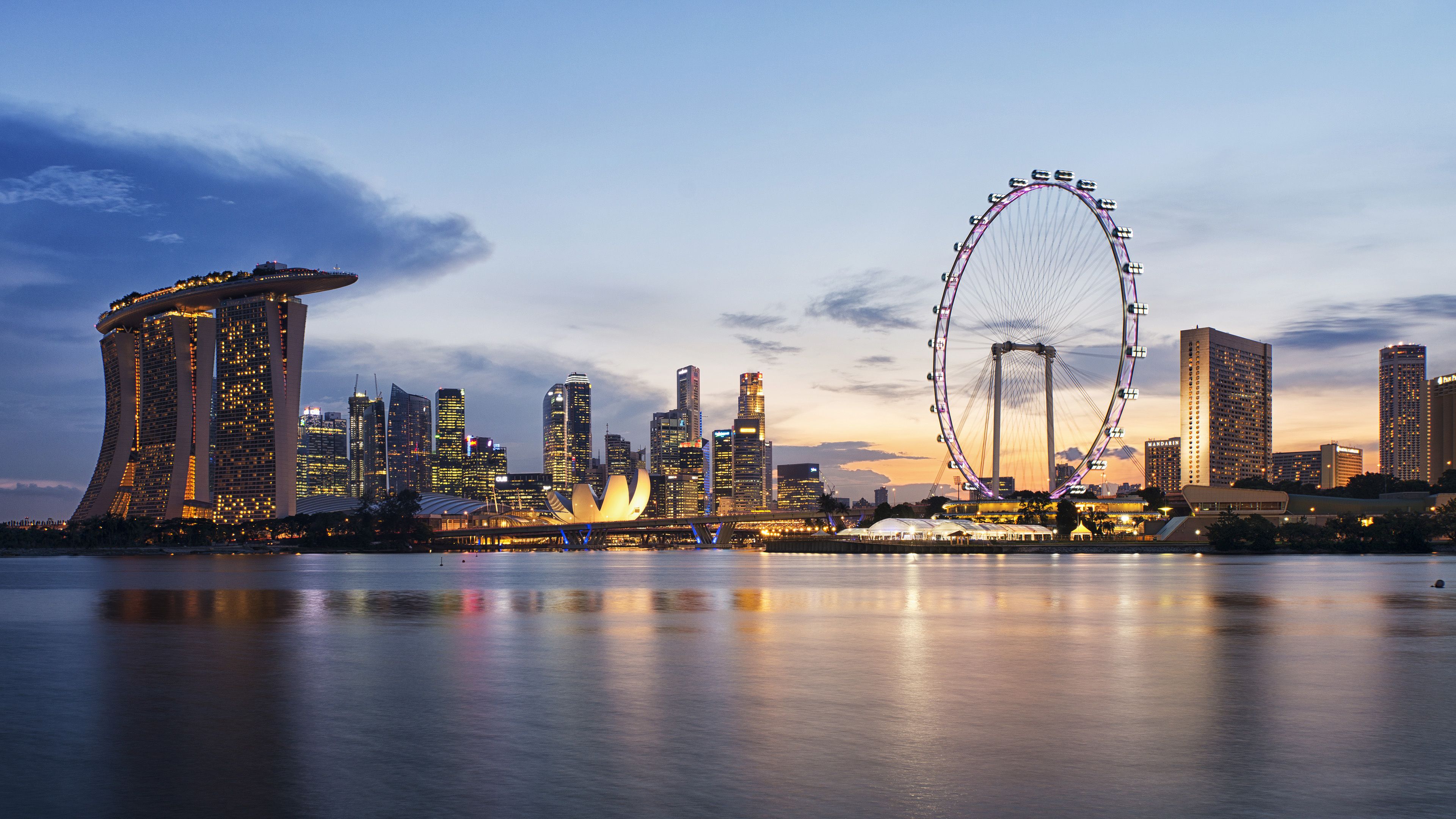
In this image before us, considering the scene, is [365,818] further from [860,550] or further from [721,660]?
[860,550]

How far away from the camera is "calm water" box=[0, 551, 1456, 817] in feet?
53.2

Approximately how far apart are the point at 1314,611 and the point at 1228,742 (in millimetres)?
35102

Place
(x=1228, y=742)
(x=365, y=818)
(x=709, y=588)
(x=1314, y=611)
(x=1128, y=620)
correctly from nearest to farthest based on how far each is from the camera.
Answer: (x=365, y=818) → (x=1228, y=742) → (x=1128, y=620) → (x=1314, y=611) → (x=709, y=588)

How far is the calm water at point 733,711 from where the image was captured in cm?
1622

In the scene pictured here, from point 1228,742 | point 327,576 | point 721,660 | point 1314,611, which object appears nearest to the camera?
point 1228,742

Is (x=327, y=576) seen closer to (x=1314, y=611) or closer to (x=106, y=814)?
(x=1314, y=611)

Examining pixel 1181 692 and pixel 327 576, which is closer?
pixel 1181 692

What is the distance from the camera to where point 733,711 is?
23.5 meters

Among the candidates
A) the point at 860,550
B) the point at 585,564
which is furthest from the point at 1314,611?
the point at 860,550

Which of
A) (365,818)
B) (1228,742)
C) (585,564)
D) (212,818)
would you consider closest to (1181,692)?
(1228,742)

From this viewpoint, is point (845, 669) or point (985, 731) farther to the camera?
point (845, 669)

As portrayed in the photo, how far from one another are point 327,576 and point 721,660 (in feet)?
244

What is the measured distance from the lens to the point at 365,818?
14.9 metres

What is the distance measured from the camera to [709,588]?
7538 cm
